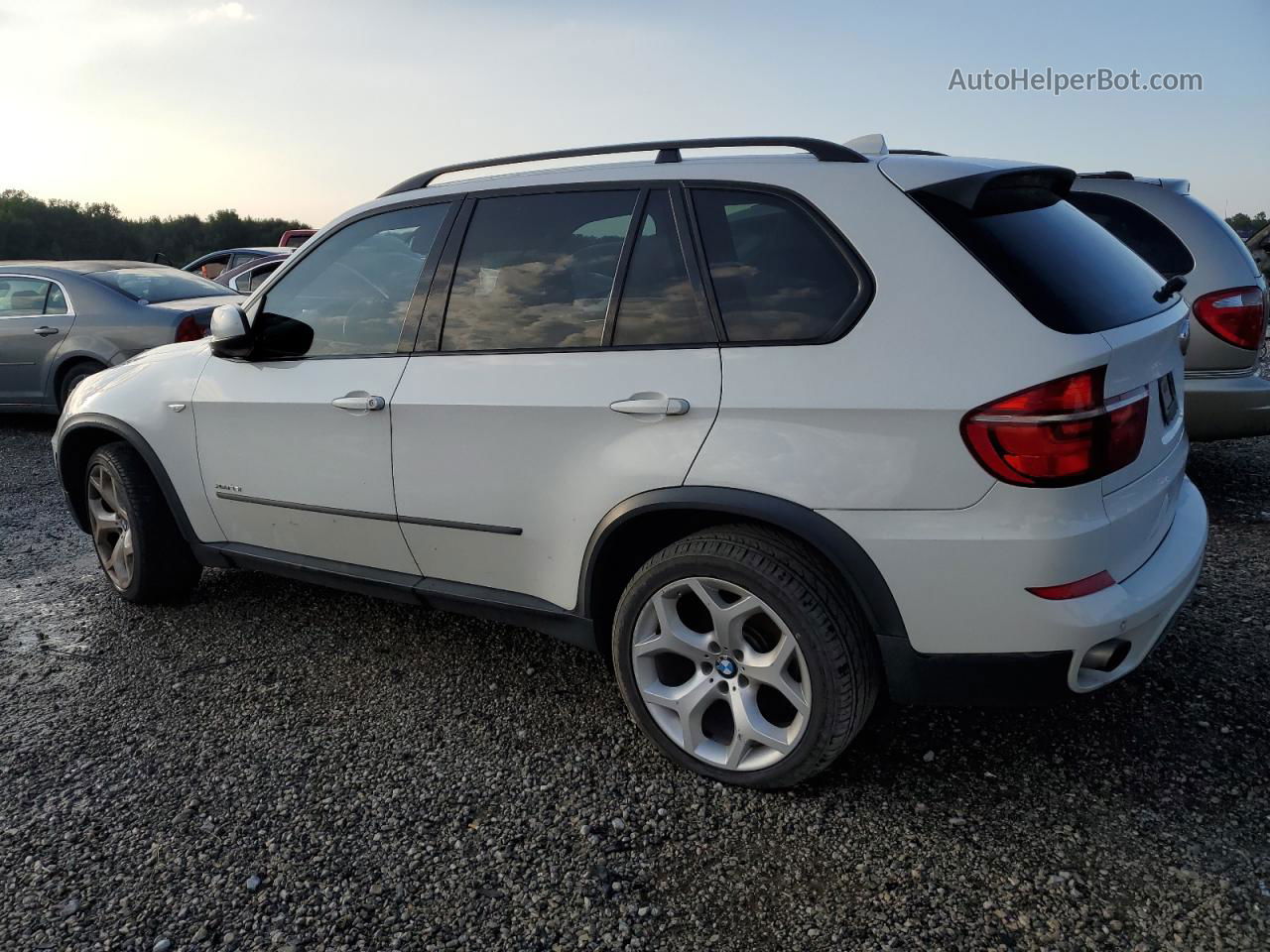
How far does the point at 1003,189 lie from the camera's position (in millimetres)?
2598

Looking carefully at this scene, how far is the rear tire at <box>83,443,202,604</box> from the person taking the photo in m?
4.02

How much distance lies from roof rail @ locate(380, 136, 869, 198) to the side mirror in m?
0.68

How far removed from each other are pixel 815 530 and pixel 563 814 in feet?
3.50

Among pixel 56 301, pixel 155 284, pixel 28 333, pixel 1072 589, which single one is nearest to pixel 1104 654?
pixel 1072 589

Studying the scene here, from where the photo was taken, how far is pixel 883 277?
2420mm

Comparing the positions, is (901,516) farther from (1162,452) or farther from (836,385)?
(1162,452)

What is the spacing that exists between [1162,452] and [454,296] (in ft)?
7.04

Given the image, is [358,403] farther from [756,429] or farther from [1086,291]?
[1086,291]

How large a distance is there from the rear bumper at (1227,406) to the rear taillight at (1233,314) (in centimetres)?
19

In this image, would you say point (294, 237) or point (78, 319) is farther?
point (294, 237)

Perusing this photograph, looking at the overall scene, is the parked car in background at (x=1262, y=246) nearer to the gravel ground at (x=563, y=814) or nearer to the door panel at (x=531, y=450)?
the gravel ground at (x=563, y=814)

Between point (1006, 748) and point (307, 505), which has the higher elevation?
point (307, 505)

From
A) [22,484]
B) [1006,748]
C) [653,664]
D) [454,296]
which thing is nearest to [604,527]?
[653,664]

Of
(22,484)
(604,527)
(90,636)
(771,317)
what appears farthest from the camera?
(22,484)
